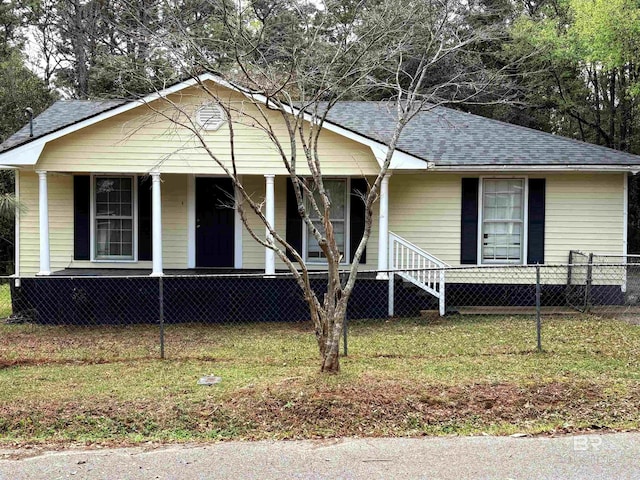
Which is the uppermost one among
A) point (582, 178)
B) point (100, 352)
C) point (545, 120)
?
point (545, 120)

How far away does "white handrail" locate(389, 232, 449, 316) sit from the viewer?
1082cm

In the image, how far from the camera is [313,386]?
18.1 feet

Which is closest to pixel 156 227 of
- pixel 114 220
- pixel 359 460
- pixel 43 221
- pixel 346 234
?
pixel 114 220

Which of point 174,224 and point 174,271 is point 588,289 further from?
point 174,224

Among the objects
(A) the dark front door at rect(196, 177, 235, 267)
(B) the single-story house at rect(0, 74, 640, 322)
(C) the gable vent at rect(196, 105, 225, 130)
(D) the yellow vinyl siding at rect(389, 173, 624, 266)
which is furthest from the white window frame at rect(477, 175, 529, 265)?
(C) the gable vent at rect(196, 105, 225, 130)

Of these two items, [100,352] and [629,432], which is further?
Answer: [100,352]

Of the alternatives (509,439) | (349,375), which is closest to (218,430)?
(349,375)

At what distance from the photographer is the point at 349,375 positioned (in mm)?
6051

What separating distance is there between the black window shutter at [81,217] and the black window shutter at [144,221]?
1013mm

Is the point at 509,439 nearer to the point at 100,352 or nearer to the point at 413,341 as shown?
the point at 413,341

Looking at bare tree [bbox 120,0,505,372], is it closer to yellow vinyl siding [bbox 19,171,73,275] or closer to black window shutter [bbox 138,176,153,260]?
black window shutter [bbox 138,176,153,260]

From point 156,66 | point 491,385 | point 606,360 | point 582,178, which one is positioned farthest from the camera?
point 582,178

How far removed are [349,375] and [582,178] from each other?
8.02 metres

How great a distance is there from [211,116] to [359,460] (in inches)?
310
